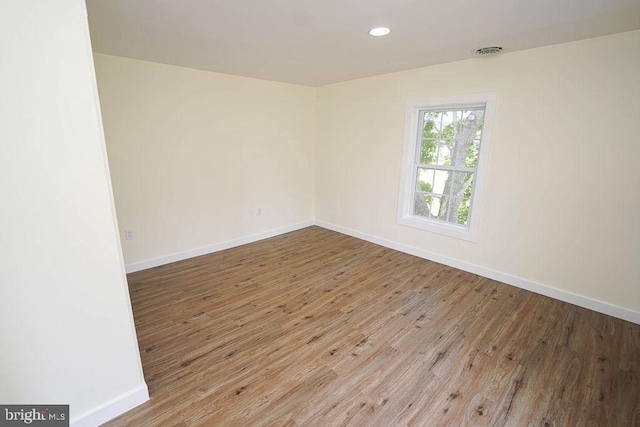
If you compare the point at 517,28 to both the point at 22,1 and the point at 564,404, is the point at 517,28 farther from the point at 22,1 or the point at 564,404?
the point at 22,1

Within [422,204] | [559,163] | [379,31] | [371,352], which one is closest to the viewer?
[371,352]

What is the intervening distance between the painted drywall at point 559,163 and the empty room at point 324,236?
0.02 m

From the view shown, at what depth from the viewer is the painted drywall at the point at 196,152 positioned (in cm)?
304

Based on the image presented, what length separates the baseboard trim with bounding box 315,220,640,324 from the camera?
2.53 m

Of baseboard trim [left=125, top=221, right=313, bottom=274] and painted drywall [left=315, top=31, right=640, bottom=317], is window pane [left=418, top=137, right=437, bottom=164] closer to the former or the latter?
painted drywall [left=315, top=31, right=640, bottom=317]

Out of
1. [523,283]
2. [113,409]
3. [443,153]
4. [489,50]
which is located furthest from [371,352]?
[489,50]

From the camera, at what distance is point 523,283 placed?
9.88ft

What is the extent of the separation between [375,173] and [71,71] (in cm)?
346

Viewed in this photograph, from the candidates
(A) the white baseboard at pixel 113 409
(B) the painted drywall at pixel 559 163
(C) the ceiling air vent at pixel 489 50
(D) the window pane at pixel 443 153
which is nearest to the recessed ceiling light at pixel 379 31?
(C) the ceiling air vent at pixel 489 50

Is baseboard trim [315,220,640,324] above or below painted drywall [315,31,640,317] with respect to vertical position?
below

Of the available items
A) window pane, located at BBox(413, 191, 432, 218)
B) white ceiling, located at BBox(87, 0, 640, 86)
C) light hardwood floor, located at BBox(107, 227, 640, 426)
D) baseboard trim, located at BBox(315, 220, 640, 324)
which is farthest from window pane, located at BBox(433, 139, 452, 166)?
light hardwood floor, located at BBox(107, 227, 640, 426)

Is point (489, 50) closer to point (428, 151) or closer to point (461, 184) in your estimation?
point (428, 151)

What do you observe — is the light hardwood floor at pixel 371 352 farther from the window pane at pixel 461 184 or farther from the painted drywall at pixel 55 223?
the window pane at pixel 461 184

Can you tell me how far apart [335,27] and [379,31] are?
356mm
